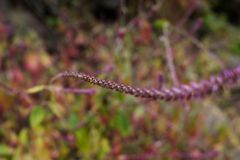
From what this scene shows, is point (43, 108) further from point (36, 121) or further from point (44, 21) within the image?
point (44, 21)

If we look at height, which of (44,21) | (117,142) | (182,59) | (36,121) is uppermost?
(44,21)

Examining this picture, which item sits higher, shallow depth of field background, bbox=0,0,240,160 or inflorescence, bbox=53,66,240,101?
shallow depth of field background, bbox=0,0,240,160

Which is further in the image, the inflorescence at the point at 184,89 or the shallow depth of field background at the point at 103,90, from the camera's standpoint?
the shallow depth of field background at the point at 103,90

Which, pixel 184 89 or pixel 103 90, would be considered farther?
pixel 103 90

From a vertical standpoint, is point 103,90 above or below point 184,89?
above

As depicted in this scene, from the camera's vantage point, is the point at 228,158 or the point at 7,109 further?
the point at 228,158

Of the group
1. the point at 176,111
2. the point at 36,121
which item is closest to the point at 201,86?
the point at 36,121

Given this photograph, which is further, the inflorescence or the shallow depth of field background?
the shallow depth of field background

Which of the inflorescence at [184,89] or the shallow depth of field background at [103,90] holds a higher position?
the shallow depth of field background at [103,90]
